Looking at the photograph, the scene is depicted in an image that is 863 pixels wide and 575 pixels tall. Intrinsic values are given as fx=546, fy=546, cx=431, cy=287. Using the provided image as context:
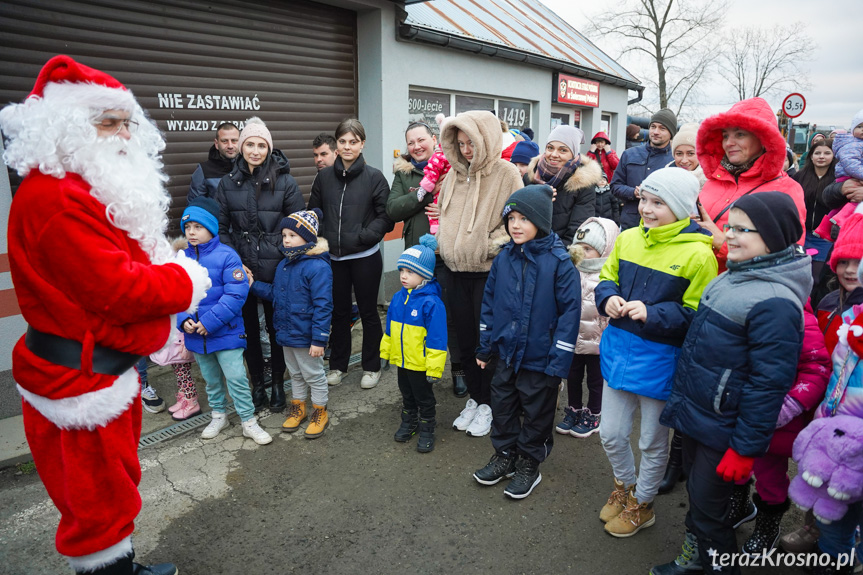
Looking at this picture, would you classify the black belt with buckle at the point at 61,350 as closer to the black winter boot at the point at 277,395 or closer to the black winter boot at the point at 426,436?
the black winter boot at the point at 426,436

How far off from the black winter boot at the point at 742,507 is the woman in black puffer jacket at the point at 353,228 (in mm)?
3016

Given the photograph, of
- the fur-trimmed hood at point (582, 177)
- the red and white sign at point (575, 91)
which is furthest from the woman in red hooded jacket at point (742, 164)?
the red and white sign at point (575, 91)

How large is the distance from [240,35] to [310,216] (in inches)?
119

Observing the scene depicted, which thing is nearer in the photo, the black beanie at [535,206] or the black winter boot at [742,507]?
the black winter boot at [742,507]

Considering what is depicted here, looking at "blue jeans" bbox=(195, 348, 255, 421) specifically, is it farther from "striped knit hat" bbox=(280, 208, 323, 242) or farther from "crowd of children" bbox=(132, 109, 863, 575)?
"striped knit hat" bbox=(280, 208, 323, 242)

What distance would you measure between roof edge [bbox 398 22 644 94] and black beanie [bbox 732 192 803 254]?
556 cm

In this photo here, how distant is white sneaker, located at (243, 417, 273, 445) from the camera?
158 inches

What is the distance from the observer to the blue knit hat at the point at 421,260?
12.5ft

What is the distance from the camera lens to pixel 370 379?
16.5 ft

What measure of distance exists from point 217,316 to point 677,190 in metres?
3.01

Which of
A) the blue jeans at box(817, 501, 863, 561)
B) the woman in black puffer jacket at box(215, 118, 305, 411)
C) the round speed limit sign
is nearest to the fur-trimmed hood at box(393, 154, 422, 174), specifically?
the woman in black puffer jacket at box(215, 118, 305, 411)

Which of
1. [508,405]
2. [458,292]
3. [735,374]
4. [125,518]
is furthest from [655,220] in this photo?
[125,518]

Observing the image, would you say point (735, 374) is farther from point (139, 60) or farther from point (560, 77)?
point (560, 77)

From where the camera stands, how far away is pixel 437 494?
342 centimetres
